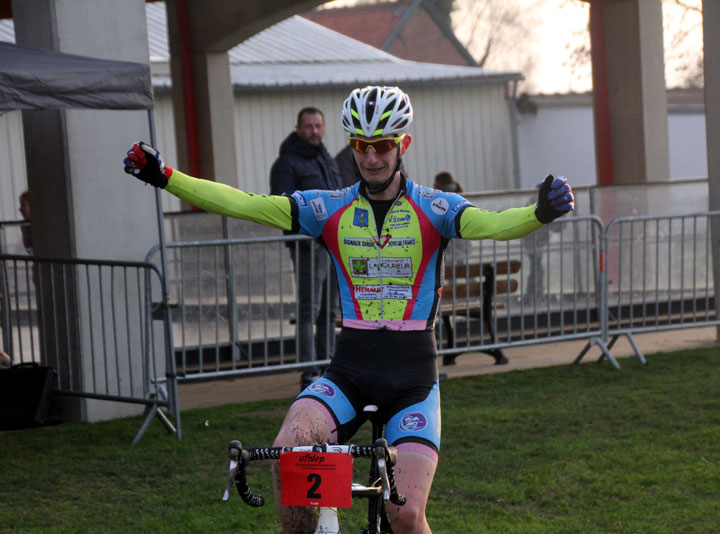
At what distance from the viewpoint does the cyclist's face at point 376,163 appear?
4.22 metres

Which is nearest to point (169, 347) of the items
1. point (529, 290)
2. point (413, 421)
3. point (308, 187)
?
point (308, 187)

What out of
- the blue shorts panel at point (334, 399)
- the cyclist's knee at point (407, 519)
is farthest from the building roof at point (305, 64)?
the cyclist's knee at point (407, 519)

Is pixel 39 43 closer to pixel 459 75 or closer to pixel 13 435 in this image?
pixel 13 435

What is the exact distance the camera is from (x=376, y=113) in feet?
13.7

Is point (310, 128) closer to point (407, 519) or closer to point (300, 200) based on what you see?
point (300, 200)

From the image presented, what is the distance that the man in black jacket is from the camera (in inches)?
364

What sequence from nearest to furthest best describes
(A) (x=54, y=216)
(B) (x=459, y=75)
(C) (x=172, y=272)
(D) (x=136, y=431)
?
(D) (x=136, y=431), (A) (x=54, y=216), (C) (x=172, y=272), (B) (x=459, y=75)

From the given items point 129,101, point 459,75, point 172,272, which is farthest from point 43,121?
point 459,75

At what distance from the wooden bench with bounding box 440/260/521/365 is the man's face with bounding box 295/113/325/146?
1.97 m

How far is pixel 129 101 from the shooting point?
7.45 meters

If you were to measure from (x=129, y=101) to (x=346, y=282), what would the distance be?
12.0 ft

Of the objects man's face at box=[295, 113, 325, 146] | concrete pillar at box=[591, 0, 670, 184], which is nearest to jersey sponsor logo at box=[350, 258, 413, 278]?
man's face at box=[295, 113, 325, 146]

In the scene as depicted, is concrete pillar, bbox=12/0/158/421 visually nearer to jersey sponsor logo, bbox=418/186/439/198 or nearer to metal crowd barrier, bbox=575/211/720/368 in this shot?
metal crowd barrier, bbox=575/211/720/368

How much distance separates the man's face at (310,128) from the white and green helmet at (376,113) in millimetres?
5014
